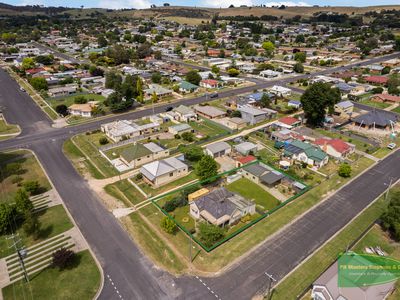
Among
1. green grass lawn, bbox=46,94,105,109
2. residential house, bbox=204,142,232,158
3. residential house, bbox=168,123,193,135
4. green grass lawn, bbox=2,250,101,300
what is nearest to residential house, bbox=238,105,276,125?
residential house, bbox=168,123,193,135

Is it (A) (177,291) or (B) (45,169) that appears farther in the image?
(B) (45,169)

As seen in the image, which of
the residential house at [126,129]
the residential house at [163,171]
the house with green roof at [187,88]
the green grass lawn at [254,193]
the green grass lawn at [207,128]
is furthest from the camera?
the house with green roof at [187,88]

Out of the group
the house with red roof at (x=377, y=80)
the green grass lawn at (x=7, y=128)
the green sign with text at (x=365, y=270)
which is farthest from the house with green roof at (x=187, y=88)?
the green sign with text at (x=365, y=270)

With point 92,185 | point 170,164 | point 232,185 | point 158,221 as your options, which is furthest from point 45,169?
point 232,185

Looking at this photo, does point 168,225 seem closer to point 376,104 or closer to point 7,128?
point 7,128

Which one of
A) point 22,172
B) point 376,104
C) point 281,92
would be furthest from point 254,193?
point 376,104

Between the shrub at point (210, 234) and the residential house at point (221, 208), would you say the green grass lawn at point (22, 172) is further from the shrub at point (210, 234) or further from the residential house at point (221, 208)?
the shrub at point (210, 234)

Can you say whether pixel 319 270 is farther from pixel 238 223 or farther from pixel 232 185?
A: pixel 232 185
